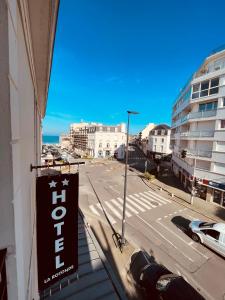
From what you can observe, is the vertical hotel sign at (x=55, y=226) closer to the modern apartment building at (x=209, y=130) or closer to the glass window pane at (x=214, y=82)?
the modern apartment building at (x=209, y=130)

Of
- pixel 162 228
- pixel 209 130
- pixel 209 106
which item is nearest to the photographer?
pixel 162 228

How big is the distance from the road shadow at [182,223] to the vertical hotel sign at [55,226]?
10906mm

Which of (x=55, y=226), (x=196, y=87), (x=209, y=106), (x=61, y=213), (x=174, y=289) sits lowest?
(x=174, y=289)

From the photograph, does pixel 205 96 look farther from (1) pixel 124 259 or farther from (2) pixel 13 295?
(2) pixel 13 295

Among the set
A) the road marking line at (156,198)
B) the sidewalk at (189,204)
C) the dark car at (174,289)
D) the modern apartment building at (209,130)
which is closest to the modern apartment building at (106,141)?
the sidewalk at (189,204)

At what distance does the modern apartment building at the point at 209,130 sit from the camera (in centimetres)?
1600

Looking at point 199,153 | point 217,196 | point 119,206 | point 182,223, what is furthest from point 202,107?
point 119,206

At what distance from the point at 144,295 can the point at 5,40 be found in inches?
384

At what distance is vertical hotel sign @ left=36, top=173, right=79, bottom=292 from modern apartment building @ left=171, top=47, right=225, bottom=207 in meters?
14.6

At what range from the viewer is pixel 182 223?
13328 millimetres

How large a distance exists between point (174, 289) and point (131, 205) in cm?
1002

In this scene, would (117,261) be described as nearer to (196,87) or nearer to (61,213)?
(61,213)

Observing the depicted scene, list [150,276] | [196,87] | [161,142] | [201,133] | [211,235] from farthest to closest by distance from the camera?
[161,142]
[196,87]
[201,133]
[211,235]
[150,276]

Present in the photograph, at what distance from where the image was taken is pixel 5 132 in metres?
1.37
